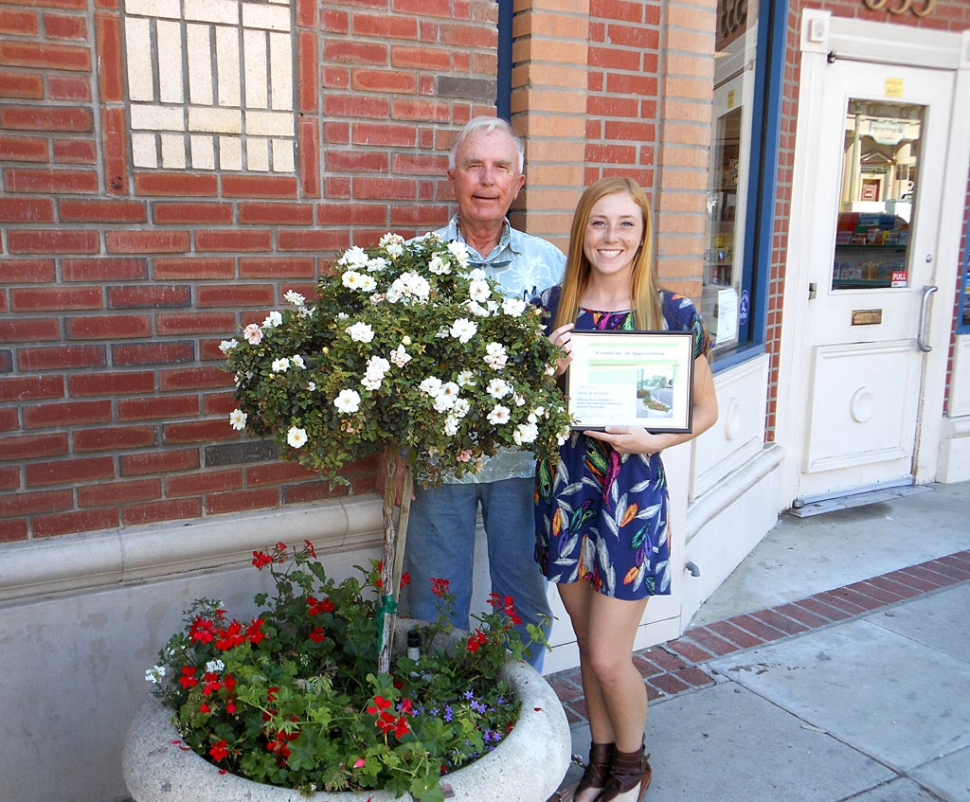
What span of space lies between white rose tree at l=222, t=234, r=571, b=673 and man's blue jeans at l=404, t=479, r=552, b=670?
2.10 feet

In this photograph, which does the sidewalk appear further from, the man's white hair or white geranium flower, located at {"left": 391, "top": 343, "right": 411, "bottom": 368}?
→ the man's white hair

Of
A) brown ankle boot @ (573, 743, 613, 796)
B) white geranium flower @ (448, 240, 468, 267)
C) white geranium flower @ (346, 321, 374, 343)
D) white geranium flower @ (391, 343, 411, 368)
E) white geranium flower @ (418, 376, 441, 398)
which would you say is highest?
white geranium flower @ (448, 240, 468, 267)

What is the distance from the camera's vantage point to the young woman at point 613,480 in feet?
8.21

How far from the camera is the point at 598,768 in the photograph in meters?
2.80

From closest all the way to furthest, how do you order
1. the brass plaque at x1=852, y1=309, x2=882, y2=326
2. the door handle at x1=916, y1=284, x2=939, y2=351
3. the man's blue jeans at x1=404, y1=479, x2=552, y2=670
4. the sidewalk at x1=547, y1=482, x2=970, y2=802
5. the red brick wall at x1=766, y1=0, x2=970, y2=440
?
the man's blue jeans at x1=404, y1=479, x2=552, y2=670, the sidewalk at x1=547, y1=482, x2=970, y2=802, the red brick wall at x1=766, y1=0, x2=970, y2=440, the brass plaque at x1=852, y1=309, x2=882, y2=326, the door handle at x1=916, y1=284, x2=939, y2=351

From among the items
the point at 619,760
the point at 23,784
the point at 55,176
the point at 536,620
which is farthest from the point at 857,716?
the point at 55,176

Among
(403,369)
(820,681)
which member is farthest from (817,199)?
(403,369)

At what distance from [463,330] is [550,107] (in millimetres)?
1571

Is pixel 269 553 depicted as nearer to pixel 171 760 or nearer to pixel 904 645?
pixel 171 760

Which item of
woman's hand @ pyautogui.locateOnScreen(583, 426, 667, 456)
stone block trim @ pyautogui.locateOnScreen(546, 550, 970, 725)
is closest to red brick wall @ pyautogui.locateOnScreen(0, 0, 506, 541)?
woman's hand @ pyautogui.locateOnScreen(583, 426, 667, 456)

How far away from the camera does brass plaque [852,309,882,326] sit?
5516 millimetres

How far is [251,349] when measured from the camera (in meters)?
2.07

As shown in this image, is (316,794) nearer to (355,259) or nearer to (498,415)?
(498,415)

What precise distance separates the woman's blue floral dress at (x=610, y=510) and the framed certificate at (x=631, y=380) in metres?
0.11
